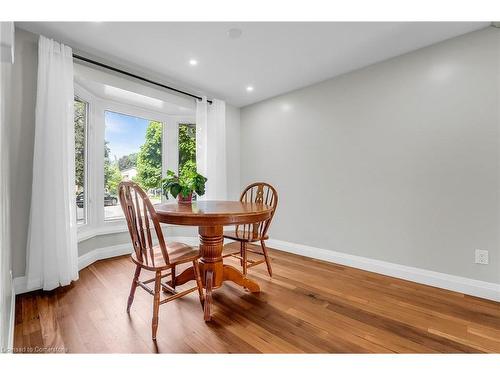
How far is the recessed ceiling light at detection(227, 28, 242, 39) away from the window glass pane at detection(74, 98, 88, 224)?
1950 millimetres

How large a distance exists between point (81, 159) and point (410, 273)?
3773mm

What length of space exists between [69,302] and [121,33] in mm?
2228

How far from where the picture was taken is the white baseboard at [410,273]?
6.46 feet

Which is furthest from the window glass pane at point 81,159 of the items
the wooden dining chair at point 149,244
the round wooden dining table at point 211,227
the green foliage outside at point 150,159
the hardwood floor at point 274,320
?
the wooden dining chair at point 149,244

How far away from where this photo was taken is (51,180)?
6.63 feet

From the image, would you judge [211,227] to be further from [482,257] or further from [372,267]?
[482,257]

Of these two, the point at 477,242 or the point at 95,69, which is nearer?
the point at 477,242

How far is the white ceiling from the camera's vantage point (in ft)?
6.37

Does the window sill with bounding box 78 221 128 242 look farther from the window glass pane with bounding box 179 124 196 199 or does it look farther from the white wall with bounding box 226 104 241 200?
the white wall with bounding box 226 104 241 200

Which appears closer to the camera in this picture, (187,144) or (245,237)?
(245,237)

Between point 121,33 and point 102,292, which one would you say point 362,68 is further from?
point 102,292

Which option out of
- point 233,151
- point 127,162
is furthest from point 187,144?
point 127,162
